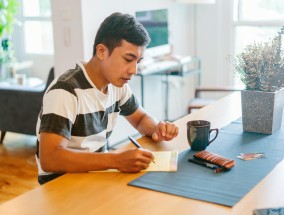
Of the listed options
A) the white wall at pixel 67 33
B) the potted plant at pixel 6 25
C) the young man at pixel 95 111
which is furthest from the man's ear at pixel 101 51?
the potted plant at pixel 6 25

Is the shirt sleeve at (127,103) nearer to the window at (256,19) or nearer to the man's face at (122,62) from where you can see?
the man's face at (122,62)

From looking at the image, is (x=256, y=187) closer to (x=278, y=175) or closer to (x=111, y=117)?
(x=278, y=175)

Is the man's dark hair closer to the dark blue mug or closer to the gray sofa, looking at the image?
the dark blue mug

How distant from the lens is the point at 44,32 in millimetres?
6102

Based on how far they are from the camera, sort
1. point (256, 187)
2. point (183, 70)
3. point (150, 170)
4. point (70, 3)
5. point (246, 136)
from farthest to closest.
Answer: point (183, 70) < point (70, 3) < point (246, 136) < point (150, 170) < point (256, 187)

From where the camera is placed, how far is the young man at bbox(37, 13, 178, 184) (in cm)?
150

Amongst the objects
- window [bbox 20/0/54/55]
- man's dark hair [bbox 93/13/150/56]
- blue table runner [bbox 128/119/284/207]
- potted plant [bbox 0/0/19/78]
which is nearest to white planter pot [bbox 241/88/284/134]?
blue table runner [bbox 128/119/284/207]

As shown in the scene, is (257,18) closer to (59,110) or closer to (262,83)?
(262,83)

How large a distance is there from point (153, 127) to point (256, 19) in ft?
10.6

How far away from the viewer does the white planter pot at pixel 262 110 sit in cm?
189

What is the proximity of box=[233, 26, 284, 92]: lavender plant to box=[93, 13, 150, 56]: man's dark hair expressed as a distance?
0.43 metres

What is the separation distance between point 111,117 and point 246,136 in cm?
56

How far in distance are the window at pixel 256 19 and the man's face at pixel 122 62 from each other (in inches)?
123

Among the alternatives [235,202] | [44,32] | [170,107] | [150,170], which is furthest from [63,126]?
[44,32]
